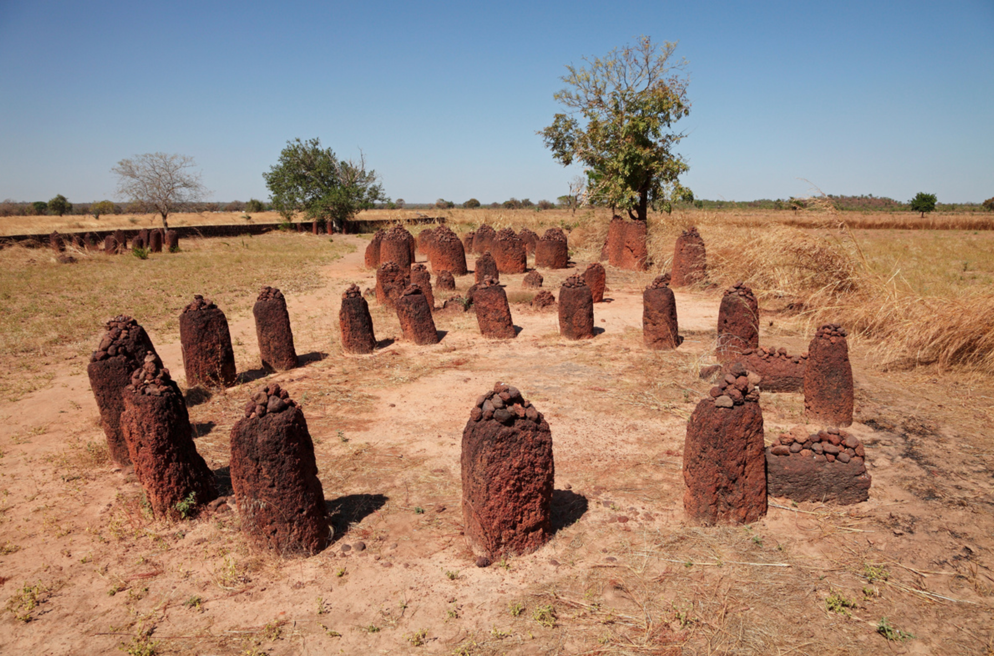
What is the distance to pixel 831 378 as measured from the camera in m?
5.70

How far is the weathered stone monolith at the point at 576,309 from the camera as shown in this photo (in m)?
9.22

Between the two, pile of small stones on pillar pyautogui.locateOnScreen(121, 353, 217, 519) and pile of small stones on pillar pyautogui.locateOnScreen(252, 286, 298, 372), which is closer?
pile of small stones on pillar pyautogui.locateOnScreen(121, 353, 217, 519)

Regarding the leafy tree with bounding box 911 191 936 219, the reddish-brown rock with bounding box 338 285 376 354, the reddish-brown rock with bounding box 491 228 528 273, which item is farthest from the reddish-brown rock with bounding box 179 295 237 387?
the leafy tree with bounding box 911 191 936 219

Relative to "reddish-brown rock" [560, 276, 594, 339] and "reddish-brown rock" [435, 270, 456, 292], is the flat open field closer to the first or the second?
"reddish-brown rock" [560, 276, 594, 339]

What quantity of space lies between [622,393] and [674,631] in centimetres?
→ 382

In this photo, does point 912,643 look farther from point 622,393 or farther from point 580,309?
point 580,309

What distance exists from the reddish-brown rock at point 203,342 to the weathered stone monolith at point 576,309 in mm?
4990

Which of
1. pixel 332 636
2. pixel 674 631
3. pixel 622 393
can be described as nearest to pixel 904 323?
pixel 622 393

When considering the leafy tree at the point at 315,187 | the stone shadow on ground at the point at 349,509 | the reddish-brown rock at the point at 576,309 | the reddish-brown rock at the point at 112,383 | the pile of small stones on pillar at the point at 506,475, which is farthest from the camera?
the leafy tree at the point at 315,187

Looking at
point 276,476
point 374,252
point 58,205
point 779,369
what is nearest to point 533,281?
point 374,252

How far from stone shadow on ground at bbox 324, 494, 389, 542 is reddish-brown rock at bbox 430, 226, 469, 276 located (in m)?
12.2

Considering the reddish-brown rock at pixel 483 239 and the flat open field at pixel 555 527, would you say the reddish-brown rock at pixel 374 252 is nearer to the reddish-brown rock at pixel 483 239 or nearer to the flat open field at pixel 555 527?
the reddish-brown rock at pixel 483 239

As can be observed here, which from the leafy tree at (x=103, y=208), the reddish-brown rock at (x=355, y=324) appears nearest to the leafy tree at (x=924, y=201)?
the reddish-brown rock at (x=355, y=324)

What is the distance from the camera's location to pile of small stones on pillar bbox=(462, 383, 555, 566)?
367 centimetres
